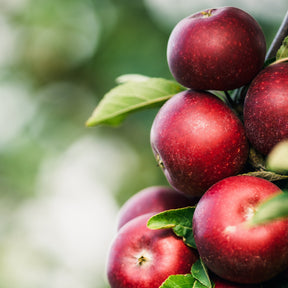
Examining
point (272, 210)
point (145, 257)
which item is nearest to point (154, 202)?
point (145, 257)

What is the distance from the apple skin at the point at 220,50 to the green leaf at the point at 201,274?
0.33 m

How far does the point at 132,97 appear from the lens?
93 cm

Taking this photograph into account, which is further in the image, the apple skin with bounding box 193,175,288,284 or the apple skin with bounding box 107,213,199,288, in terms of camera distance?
the apple skin with bounding box 107,213,199,288

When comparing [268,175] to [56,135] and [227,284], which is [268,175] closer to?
[227,284]

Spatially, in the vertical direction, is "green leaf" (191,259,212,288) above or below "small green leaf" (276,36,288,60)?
below

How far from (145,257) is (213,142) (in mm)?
251

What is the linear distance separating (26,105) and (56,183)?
1251mm

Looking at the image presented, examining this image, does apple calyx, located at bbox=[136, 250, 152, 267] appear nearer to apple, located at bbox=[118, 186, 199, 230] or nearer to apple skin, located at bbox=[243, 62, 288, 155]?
apple, located at bbox=[118, 186, 199, 230]

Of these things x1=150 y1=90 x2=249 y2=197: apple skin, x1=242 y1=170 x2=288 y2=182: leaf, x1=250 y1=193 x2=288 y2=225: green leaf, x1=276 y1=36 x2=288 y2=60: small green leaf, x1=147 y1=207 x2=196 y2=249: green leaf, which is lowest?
x1=147 y1=207 x2=196 y2=249: green leaf

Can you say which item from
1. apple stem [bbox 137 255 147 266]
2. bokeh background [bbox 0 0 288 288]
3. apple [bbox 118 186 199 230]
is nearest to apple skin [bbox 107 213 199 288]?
apple stem [bbox 137 255 147 266]

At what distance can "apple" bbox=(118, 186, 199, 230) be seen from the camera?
0.93 metres

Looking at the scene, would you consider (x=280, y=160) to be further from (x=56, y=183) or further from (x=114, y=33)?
(x=56, y=183)

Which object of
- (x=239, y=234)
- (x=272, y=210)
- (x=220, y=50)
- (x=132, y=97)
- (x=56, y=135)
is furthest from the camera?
(x=56, y=135)

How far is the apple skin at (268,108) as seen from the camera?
708 millimetres
